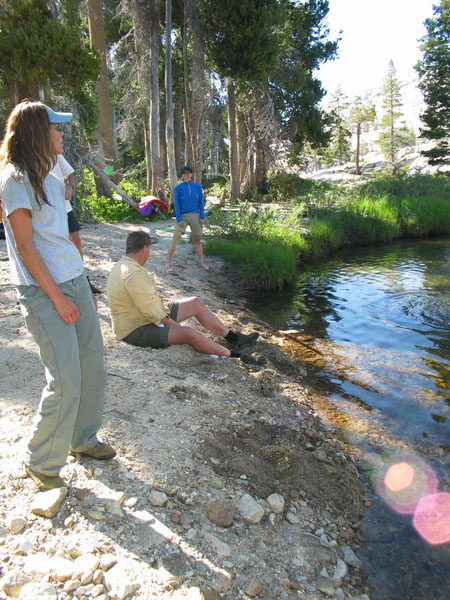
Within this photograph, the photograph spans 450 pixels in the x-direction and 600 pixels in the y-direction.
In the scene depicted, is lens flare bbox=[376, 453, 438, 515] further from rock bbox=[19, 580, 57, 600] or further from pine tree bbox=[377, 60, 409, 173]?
pine tree bbox=[377, 60, 409, 173]

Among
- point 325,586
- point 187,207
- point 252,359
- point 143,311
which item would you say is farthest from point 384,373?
point 187,207

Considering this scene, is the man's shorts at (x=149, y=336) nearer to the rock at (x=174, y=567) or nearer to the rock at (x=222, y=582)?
the rock at (x=174, y=567)

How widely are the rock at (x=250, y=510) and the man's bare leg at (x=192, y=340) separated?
7.49 feet

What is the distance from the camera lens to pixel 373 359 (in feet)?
19.8

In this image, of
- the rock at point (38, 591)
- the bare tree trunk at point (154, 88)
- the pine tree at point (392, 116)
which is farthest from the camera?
the pine tree at point (392, 116)

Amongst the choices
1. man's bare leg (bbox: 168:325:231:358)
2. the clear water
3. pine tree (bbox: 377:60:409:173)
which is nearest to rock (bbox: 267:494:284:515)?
the clear water

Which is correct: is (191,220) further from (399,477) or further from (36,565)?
(36,565)

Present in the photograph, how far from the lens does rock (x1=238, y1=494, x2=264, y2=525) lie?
8.98ft

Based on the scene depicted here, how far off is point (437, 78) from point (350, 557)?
36.1 m

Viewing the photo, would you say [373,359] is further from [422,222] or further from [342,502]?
[422,222]

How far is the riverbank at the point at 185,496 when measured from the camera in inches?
87.0

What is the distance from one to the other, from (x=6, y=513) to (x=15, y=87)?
10214 mm

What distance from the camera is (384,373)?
18.3 ft

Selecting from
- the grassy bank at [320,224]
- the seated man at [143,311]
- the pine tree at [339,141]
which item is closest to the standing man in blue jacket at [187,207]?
the grassy bank at [320,224]
